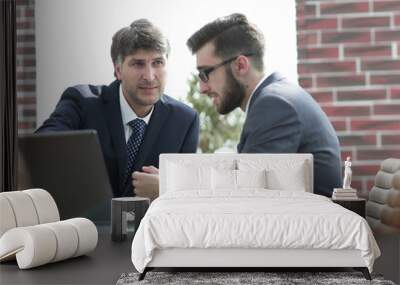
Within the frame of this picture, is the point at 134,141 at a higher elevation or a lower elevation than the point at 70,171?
higher

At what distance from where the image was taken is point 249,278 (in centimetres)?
503

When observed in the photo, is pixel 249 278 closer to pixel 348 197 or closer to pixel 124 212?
pixel 348 197

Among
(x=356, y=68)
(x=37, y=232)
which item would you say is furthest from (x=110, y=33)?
(x=37, y=232)

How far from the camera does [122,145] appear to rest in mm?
7164

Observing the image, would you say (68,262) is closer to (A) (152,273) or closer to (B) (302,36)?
(A) (152,273)

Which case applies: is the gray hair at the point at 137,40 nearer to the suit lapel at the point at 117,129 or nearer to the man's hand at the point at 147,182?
the suit lapel at the point at 117,129

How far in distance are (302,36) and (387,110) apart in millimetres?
1121

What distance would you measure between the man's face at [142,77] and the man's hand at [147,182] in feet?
2.16

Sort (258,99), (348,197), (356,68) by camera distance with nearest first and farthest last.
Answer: (348,197) < (258,99) < (356,68)

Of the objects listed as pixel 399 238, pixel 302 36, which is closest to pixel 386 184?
pixel 399 238

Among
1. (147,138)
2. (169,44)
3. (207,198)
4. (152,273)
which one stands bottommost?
(152,273)

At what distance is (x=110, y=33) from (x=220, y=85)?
1.24m

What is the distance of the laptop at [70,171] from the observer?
23.6ft

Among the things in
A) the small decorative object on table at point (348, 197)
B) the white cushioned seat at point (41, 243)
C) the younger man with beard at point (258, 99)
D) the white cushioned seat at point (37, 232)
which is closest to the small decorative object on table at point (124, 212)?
the white cushioned seat at point (37, 232)
